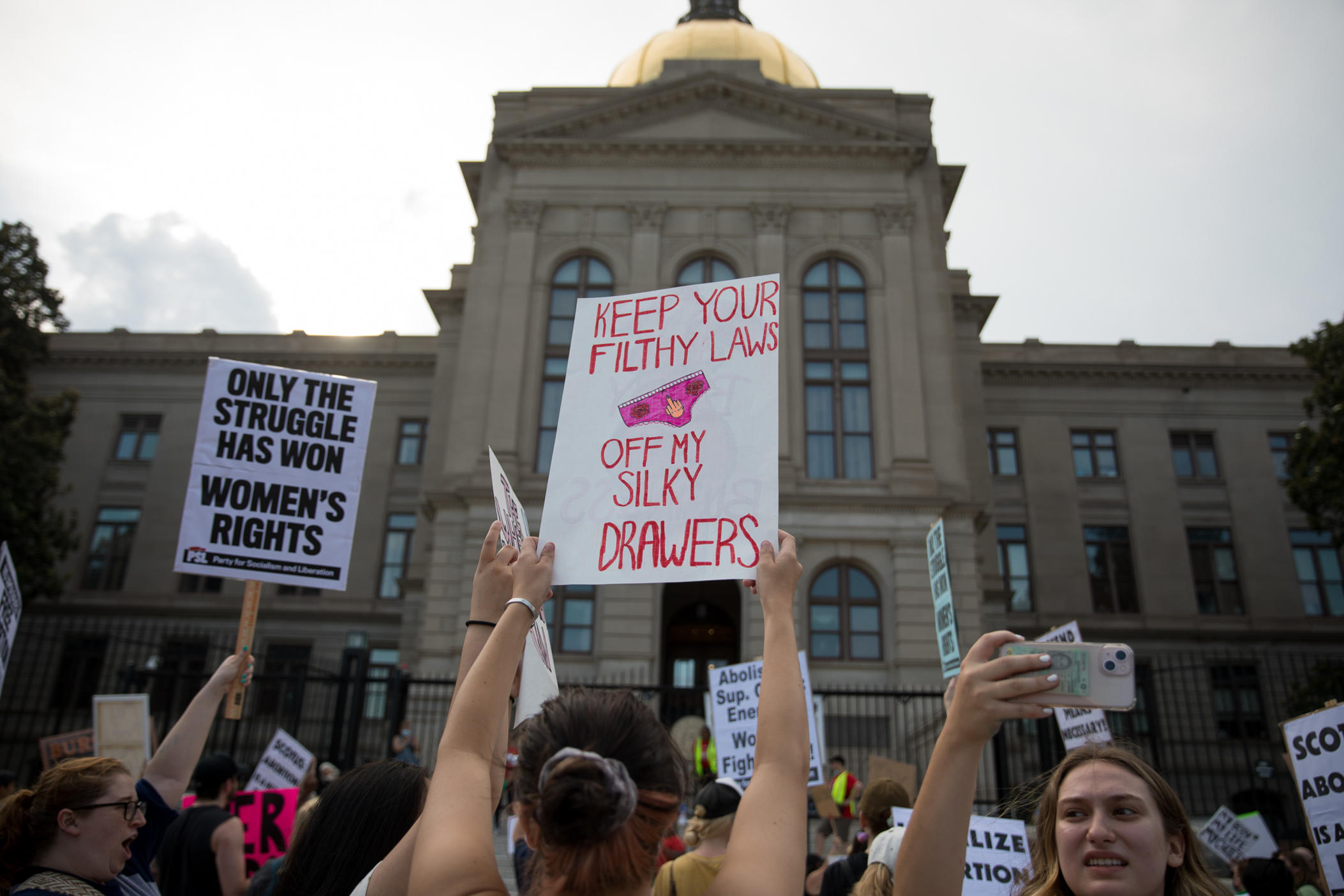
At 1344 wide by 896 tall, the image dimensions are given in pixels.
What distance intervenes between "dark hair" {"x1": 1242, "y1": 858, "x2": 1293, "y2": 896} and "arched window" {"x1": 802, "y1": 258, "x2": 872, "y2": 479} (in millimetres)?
19927

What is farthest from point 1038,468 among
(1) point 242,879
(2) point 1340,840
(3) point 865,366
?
(1) point 242,879

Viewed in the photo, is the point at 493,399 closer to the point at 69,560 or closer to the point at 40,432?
the point at 40,432

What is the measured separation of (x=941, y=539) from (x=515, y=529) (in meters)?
7.57

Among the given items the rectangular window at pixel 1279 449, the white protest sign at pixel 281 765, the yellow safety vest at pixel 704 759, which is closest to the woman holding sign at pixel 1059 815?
the white protest sign at pixel 281 765

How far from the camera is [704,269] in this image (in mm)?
28250

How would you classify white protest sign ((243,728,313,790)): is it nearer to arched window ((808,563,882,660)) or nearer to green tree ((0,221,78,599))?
arched window ((808,563,882,660))

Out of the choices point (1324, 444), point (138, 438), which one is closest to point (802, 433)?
point (1324, 444)

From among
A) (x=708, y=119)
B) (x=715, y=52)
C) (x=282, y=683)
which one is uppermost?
(x=715, y=52)

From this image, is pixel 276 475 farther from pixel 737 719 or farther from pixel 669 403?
pixel 737 719

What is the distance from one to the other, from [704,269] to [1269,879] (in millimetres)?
23867

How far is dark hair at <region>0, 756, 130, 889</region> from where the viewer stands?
3387 millimetres

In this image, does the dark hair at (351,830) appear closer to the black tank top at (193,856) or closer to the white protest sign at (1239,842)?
the black tank top at (193,856)

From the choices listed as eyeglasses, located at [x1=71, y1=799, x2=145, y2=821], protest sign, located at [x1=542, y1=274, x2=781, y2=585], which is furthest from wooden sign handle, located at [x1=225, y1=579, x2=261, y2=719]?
protest sign, located at [x1=542, y1=274, x2=781, y2=585]

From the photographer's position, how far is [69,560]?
125 ft
